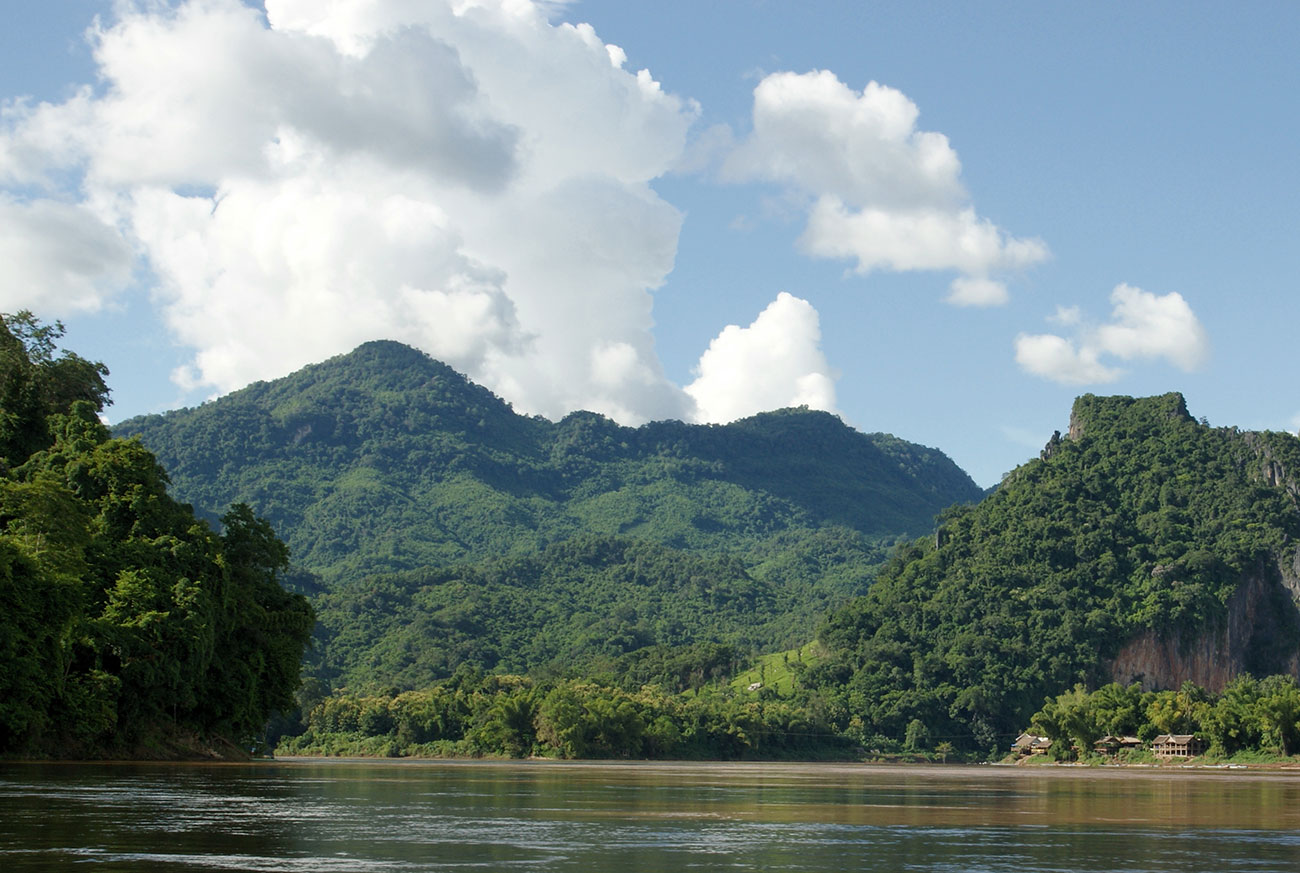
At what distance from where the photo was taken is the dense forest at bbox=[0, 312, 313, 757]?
44.1 meters

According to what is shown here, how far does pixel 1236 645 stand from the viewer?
15900 centimetres

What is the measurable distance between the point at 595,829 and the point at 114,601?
30462mm

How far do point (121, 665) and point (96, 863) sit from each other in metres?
34.3

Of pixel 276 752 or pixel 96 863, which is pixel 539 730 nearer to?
pixel 276 752

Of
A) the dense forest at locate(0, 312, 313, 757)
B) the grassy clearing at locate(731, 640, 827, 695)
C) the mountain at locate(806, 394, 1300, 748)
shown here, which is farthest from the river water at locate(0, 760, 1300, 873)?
the grassy clearing at locate(731, 640, 827, 695)

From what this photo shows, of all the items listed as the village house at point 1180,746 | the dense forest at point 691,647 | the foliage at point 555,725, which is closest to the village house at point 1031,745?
the dense forest at point 691,647

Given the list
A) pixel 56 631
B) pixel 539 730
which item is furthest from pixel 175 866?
pixel 539 730

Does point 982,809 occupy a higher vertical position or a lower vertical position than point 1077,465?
lower

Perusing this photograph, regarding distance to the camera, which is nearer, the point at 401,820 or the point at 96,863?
the point at 96,863

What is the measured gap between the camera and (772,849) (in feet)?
73.5

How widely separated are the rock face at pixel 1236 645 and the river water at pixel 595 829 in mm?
117803

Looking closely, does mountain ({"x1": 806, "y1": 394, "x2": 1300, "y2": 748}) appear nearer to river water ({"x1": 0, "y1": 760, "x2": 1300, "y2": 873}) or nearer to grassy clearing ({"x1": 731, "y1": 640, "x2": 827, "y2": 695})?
grassy clearing ({"x1": 731, "y1": 640, "x2": 827, "y2": 695})

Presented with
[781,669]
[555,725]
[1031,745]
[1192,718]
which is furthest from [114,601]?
[781,669]

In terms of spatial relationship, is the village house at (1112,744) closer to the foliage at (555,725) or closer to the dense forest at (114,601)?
the foliage at (555,725)
